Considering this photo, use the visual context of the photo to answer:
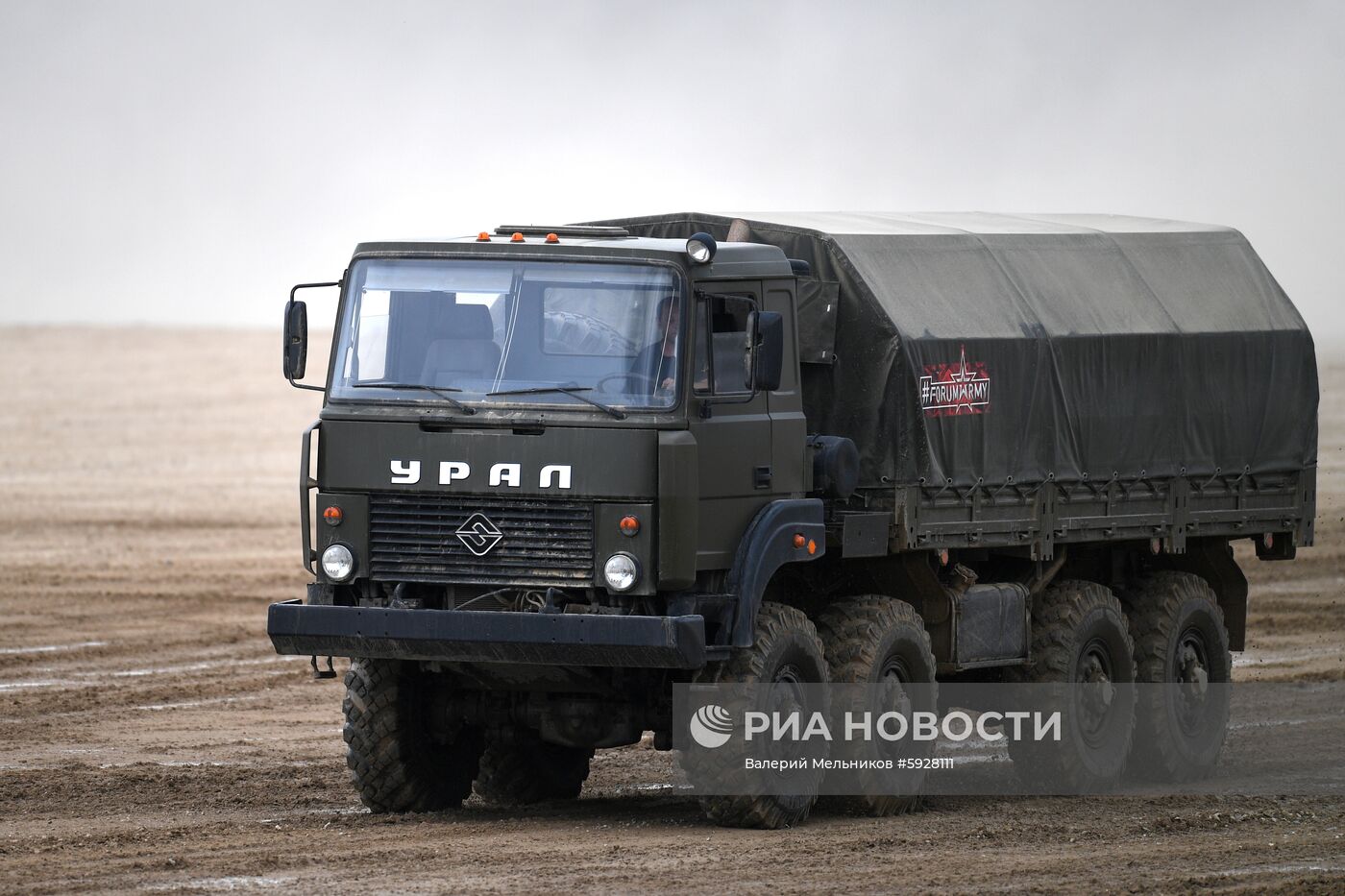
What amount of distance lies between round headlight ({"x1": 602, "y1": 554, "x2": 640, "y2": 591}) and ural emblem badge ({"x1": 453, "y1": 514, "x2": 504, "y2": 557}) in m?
0.62

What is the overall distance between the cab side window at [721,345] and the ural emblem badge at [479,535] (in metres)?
1.29

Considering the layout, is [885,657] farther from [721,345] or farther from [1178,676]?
[1178,676]

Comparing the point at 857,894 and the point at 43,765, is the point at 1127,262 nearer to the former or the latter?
the point at 857,894

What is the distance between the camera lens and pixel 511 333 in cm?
1232

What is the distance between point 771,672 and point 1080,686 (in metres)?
3.67

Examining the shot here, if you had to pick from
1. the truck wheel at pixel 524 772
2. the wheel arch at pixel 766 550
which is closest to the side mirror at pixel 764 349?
the wheel arch at pixel 766 550

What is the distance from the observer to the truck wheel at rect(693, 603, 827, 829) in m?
12.3

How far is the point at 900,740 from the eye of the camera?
1359cm

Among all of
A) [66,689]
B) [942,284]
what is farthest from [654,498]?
[66,689]

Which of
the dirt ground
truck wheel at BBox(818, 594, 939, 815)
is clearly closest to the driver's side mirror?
the dirt ground

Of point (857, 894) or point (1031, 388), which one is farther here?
point (1031, 388)

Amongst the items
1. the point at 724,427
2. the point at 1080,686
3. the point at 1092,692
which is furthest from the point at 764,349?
the point at 1092,692

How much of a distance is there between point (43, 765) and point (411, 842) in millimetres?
4318

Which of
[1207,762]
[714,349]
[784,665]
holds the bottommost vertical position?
[1207,762]
